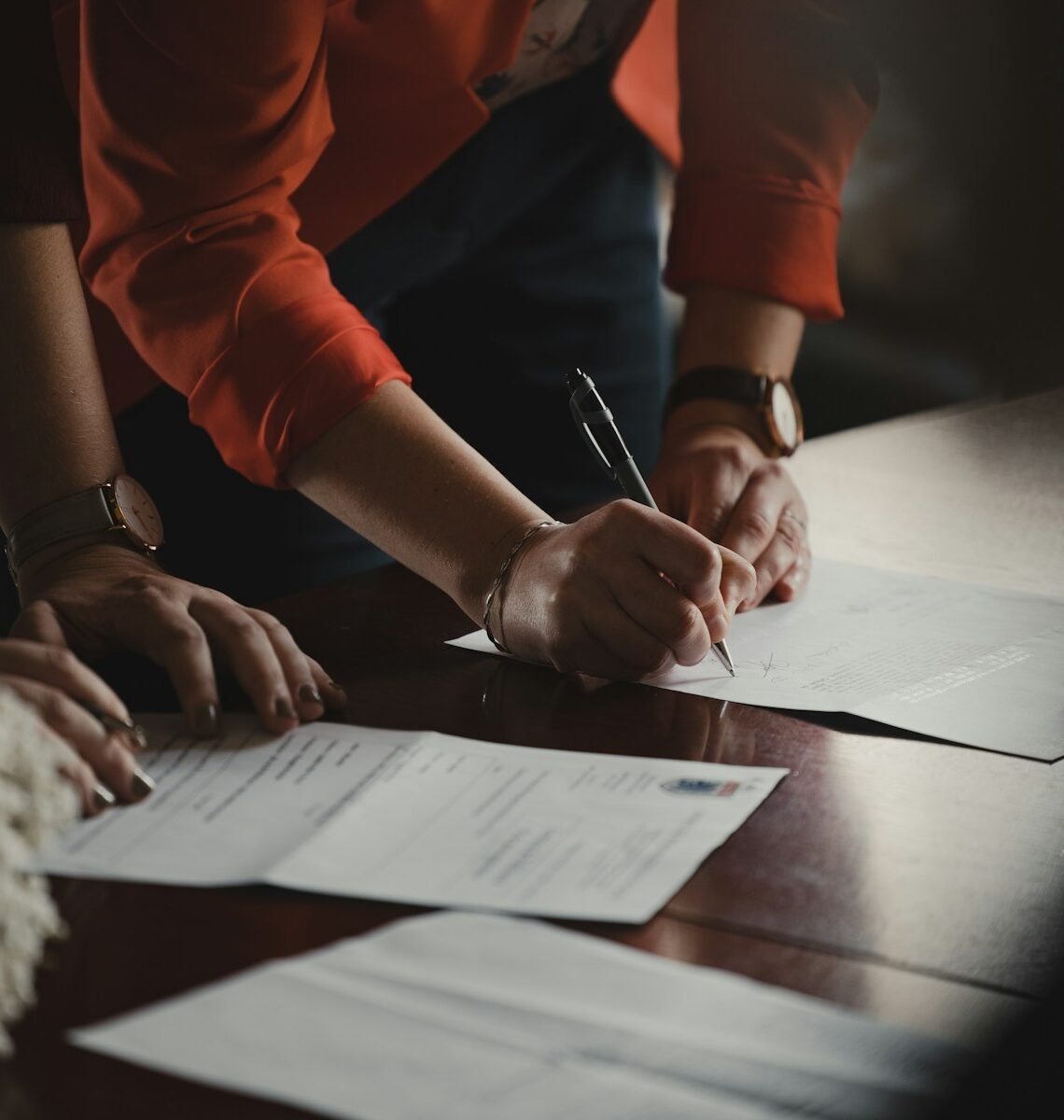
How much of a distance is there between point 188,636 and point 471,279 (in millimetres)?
717

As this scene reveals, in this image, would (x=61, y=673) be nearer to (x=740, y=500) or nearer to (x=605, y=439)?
(x=605, y=439)

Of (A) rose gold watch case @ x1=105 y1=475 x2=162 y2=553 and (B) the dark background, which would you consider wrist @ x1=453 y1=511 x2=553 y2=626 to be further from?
(B) the dark background

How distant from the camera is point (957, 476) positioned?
1461mm

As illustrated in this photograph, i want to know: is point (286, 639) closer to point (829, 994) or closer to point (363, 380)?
point (363, 380)

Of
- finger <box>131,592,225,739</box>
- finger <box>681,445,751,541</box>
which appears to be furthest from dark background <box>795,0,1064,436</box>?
finger <box>131,592,225,739</box>

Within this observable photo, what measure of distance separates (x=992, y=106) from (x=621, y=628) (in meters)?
3.88

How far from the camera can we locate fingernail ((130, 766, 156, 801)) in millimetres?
735

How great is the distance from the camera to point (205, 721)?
2.70 ft

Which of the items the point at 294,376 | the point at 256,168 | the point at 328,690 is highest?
the point at 256,168

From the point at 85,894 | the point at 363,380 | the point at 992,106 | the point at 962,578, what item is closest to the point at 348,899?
the point at 85,894

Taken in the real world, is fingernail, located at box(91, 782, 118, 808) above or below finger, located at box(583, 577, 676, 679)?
above

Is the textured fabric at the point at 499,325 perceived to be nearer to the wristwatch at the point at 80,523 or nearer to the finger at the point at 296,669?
the wristwatch at the point at 80,523

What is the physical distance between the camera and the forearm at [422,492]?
100 centimetres

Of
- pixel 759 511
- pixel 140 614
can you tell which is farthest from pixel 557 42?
pixel 140 614
